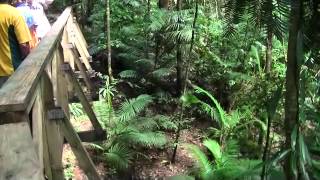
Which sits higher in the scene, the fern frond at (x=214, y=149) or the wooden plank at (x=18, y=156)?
the wooden plank at (x=18, y=156)

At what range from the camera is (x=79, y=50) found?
8.55 m

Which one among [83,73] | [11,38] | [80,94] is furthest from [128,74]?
[11,38]

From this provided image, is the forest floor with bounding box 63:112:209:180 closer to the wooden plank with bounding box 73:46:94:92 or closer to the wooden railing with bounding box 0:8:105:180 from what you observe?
the wooden plank with bounding box 73:46:94:92

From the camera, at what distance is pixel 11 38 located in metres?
4.26

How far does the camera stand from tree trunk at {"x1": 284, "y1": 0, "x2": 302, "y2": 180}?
305 cm

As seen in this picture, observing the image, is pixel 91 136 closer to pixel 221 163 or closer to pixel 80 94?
pixel 80 94

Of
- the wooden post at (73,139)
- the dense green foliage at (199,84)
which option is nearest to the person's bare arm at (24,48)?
the wooden post at (73,139)

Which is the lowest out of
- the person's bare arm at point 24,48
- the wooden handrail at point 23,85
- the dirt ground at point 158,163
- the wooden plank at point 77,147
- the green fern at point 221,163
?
the dirt ground at point 158,163

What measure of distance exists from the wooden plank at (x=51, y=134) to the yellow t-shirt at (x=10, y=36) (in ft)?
3.50

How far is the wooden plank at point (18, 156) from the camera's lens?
153 cm

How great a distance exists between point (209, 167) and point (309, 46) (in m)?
3.66

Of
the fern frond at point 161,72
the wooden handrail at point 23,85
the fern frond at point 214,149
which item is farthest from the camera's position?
the fern frond at point 161,72

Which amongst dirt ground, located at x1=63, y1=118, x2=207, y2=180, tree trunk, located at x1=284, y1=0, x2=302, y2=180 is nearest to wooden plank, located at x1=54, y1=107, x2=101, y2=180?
tree trunk, located at x1=284, y1=0, x2=302, y2=180

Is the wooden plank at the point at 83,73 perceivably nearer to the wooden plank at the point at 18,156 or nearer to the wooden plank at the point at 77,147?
the wooden plank at the point at 77,147
